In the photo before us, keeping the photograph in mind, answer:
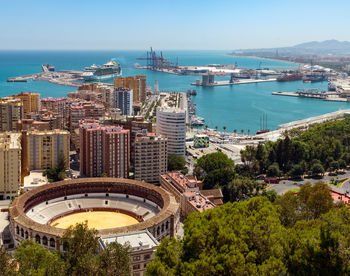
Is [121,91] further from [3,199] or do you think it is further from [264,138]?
[3,199]

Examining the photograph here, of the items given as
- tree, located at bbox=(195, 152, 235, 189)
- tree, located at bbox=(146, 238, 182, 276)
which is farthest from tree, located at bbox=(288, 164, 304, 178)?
tree, located at bbox=(146, 238, 182, 276)

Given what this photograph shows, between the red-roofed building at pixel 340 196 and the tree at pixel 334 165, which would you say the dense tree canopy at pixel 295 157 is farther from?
the red-roofed building at pixel 340 196

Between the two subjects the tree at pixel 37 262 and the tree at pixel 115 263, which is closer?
the tree at pixel 115 263

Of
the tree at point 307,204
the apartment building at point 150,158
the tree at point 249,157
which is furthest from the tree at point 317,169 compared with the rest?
the tree at point 307,204

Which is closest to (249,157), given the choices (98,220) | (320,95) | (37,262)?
(98,220)

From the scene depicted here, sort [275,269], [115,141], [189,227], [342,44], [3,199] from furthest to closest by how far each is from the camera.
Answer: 1. [342,44]
2. [115,141]
3. [3,199]
4. [189,227]
5. [275,269]

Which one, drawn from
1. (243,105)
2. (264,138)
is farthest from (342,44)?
(264,138)
